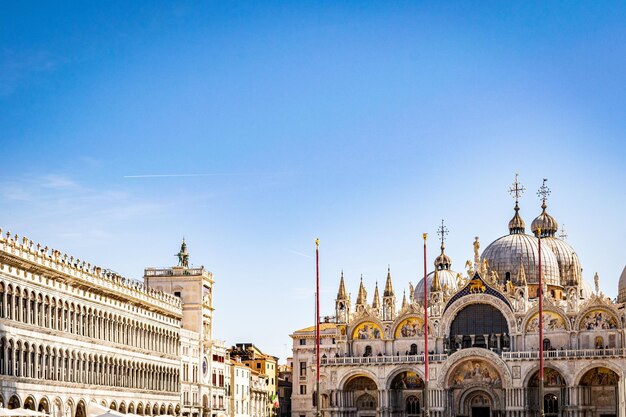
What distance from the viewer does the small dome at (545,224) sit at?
104 m

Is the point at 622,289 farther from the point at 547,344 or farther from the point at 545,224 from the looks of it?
the point at 545,224

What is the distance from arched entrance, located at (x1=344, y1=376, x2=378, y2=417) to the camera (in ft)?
301

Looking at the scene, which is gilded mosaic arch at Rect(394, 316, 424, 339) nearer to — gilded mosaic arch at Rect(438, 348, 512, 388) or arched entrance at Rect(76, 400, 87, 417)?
gilded mosaic arch at Rect(438, 348, 512, 388)

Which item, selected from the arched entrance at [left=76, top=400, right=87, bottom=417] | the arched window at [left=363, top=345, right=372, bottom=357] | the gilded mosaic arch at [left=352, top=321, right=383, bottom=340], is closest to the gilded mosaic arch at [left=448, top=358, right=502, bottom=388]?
Answer: the gilded mosaic arch at [left=352, top=321, right=383, bottom=340]

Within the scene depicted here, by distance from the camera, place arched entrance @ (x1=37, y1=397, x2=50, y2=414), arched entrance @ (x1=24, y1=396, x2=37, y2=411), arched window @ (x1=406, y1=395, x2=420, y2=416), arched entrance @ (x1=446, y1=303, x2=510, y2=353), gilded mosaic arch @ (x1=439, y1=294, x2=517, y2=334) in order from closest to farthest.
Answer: arched entrance @ (x1=24, y1=396, x2=37, y2=411) → arched entrance @ (x1=37, y1=397, x2=50, y2=414) → gilded mosaic arch @ (x1=439, y1=294, x2=517, y2=334) → arched entrance @ (x1=446, y1=303, x2=510, y2=353) → arched window @ (x1=406, y1=395, x2=420, y2=416)

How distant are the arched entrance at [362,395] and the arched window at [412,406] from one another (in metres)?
2.65

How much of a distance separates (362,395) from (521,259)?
18.7 m

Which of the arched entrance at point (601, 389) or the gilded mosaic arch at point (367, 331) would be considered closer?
the arched entrance at point (601, 389)

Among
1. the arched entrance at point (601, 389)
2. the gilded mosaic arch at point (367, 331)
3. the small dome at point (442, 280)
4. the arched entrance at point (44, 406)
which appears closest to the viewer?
the arched entrance at point (44, 406)

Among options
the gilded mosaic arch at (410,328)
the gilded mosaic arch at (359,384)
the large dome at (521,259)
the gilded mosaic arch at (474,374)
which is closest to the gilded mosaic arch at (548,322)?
the gilded mosaic arch at (474,374)

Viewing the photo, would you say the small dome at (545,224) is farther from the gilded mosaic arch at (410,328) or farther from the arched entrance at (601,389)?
the arched entrance at (601,389)

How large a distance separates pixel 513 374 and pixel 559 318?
556 cm

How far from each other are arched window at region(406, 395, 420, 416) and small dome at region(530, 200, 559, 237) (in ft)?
72.3

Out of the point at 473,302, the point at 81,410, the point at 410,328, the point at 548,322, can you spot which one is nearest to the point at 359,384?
the point at 410,328
